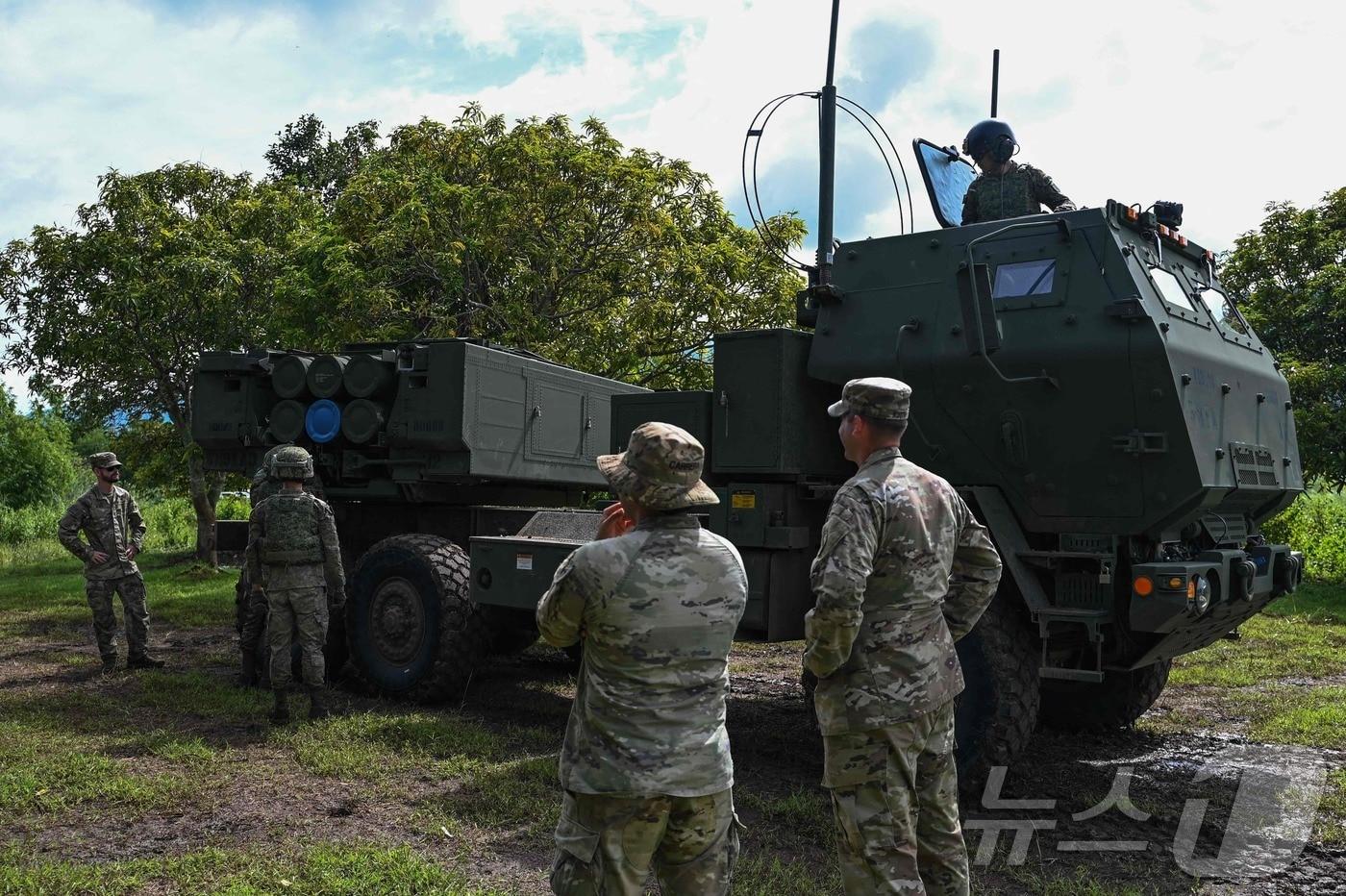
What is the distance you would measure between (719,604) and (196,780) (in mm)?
3854

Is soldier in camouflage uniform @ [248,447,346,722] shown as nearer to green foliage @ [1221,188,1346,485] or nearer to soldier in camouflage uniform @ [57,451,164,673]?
soldier in camouflage uniform @ [57,451,164,673]

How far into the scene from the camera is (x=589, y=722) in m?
2.88

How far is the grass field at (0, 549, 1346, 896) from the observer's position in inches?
175

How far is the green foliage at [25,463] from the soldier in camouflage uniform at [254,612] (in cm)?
2622

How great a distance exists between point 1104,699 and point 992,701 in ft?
6.92

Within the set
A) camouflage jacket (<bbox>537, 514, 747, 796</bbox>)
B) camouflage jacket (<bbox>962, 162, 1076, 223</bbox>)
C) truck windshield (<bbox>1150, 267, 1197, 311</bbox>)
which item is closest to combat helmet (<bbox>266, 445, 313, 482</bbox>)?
camouflage jacket (<bbox>962, 162, 1076, 223</bbox>)

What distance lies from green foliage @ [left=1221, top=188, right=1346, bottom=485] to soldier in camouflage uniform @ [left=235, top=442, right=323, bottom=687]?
13381mm

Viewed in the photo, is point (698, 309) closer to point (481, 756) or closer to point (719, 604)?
point (481, 756)

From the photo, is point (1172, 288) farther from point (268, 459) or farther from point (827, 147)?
point (268, 459)

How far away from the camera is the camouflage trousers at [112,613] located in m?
8.88

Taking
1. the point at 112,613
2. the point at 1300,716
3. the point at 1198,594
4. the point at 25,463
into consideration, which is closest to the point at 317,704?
the point at 112,613

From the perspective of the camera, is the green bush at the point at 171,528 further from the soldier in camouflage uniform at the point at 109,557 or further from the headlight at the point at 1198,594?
the headlight at the point at 1198,594

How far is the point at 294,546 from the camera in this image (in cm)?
695

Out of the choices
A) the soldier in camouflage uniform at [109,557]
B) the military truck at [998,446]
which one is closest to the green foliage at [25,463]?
the soldier in camouflage uniform at [109,557]
